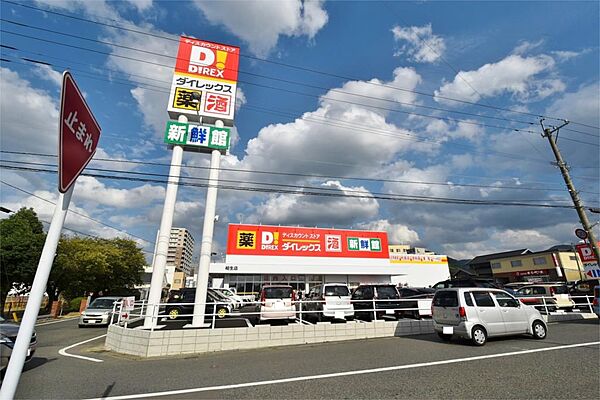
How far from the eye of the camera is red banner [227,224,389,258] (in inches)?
1217

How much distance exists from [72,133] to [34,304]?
1.15m

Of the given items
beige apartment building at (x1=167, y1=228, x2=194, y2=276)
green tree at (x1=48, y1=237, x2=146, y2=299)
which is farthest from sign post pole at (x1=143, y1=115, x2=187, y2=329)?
beige apartment building at (x1=167, y1=228, x2=194, y2=276)

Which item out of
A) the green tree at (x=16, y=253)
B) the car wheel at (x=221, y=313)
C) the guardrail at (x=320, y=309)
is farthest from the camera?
the green tree at (x=16, y=253)

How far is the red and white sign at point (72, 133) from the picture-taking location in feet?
6.52

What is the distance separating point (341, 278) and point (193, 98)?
25110 mm

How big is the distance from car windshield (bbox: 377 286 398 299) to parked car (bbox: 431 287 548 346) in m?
3.83

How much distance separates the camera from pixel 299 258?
32.0 m

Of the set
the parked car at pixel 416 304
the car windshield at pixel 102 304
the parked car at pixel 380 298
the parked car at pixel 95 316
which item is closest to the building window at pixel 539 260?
the parked car at pixel 416 304

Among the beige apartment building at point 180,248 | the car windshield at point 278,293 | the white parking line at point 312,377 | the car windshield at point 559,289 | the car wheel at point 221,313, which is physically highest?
the beige apartment building at point 180,248

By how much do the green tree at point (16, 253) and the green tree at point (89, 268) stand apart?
98.6 inches

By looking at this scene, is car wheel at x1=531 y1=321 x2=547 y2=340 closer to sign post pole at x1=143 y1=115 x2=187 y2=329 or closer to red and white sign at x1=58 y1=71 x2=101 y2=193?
red and white sign at x1=58 y1=71 x2=101 y2=193

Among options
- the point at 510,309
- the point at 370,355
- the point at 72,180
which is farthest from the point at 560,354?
the point at 72,180

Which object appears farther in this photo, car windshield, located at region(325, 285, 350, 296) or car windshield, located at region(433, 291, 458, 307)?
car windshield, located at region(325, 285, 350, 296)

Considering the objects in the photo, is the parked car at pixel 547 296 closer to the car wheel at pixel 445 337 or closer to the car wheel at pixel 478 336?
the car wheel at pixel 445 337
